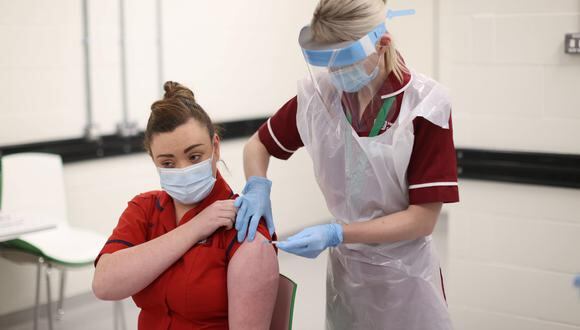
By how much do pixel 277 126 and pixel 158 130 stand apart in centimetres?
38

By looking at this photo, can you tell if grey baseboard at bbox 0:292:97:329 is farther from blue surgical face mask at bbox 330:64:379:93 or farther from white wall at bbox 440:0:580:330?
blue surgical face mask at bbox 330:64:379:93

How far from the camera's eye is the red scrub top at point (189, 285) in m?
1.58

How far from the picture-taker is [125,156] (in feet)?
12.6

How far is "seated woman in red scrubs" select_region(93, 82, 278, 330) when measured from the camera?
5.18ft

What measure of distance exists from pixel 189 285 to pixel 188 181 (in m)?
0.23

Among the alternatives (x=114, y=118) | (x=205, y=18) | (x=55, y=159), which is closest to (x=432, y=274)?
(x=55, y=159)

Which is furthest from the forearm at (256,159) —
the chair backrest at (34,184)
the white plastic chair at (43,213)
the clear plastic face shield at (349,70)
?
the chair backrest at (34,184)

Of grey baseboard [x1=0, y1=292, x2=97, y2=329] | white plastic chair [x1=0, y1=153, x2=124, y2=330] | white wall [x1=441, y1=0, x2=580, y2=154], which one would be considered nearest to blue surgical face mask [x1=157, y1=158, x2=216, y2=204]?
white wall [x1=441, y1=0, x2=580, y2=154]

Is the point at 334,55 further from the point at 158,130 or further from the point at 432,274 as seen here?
the point at 432,274

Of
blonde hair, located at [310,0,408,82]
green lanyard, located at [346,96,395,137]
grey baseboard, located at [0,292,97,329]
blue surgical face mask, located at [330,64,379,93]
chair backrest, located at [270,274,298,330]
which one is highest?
blonde hair, located at [310,0,408,82]

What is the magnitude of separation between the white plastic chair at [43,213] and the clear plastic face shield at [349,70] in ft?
5.50

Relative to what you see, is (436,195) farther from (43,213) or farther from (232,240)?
(43,213)

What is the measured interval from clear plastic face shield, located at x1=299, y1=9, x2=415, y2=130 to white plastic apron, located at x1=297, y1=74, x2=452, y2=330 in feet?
0.06

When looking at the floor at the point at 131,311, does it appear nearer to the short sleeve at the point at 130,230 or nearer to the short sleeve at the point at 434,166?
the short sleeve at the point at 130,230
